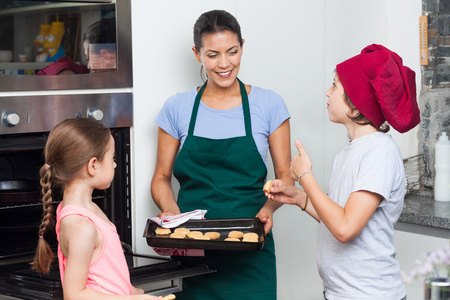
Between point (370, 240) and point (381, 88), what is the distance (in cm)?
38

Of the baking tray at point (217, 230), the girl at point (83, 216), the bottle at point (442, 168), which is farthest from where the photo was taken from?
the bottle at point (442, 168)

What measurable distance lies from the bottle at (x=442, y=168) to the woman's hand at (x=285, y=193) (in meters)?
1.20

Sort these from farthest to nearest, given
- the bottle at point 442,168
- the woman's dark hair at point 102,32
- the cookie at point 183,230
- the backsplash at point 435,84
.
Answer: the backsplash at point 435,84 < the bottle at point 442,168 < the woman's dark hair at point 102,32 < the cookie at point 183,230

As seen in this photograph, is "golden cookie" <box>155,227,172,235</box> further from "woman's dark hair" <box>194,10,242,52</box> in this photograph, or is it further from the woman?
"woman's dark hair" <box>194,10,242,52</box>

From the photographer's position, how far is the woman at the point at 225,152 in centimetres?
204

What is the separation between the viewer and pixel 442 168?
2781mm

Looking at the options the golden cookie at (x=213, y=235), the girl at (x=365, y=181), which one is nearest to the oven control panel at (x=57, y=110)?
the golden cookie at (x=213, y=235)

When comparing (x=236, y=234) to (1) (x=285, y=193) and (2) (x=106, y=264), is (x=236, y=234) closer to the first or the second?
(1) (x=285, y=193)

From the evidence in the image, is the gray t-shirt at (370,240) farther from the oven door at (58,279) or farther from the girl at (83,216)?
the girl at (83,216)

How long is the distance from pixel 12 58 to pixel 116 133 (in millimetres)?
410

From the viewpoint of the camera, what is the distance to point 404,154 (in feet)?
9.84

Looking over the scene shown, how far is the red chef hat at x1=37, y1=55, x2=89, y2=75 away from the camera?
1.99 meters

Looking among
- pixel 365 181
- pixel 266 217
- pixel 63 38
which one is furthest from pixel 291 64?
pixel 365 181

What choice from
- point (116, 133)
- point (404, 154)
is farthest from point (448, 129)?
point (116, 133)
